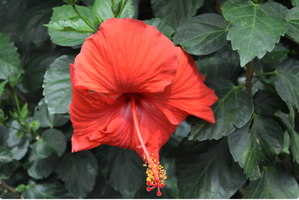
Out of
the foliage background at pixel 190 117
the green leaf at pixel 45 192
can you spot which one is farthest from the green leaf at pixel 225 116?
the green leaf at pixel 45 192

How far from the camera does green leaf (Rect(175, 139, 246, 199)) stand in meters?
1.00

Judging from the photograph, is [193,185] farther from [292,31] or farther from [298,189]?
[292,31]

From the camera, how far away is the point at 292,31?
0.80 m

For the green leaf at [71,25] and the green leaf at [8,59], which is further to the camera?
the green leaf at [8,59]

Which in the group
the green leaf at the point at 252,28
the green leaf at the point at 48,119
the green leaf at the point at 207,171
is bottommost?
the green leaf at the point at 207,171

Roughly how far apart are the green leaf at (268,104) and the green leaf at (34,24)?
87 centimetres

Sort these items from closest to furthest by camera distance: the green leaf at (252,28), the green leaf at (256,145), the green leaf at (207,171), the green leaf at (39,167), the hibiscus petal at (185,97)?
1. the green leaf at (252,28)
2. the hibiscus petal at (185,97)
3. the green leaf at (256,145)
4. the green leaf at (207,171)
5. the green leaf at (39,167)

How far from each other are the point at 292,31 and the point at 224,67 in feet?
1.21

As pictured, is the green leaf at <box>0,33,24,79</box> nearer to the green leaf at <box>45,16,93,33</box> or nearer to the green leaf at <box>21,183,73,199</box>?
the green leaf at <box>45,16,93,33</box>

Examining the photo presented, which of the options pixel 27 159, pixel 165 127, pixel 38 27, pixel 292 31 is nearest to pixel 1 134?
pixel 27 159

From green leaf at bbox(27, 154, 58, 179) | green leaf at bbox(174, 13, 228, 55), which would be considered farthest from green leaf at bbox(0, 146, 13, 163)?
green leaf at bbox(174, 13, 228, 55)

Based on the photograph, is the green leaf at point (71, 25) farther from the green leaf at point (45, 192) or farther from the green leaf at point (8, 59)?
the green leaf at point (45, 192)

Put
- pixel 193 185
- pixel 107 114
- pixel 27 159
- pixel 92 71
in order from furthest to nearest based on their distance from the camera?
pixel 27 159
pixel 193 185
pixel 107 114
pixel 92 71

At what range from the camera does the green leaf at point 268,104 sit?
955 millimetres
